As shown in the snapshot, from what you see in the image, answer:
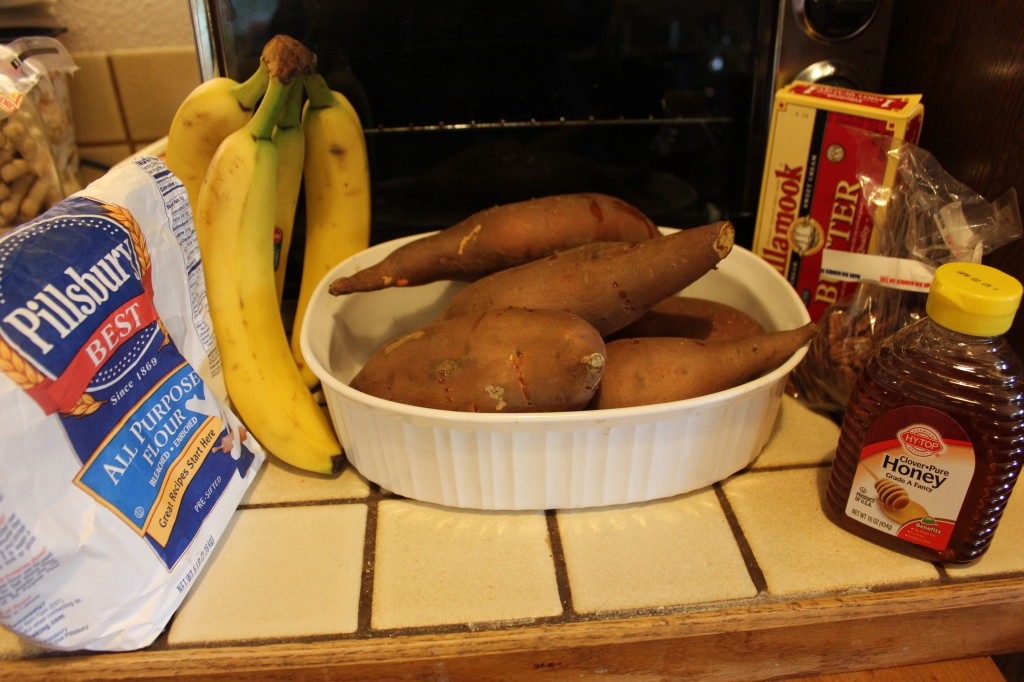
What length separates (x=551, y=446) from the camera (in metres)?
0.52

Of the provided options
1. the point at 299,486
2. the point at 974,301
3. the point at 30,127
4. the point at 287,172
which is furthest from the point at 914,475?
the point at 30,127

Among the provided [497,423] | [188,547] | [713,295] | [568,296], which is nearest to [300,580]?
[188,547]

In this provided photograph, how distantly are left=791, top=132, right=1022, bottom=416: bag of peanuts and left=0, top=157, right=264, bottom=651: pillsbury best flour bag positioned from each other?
1.67 ft

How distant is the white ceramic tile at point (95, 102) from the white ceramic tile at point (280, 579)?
547mm

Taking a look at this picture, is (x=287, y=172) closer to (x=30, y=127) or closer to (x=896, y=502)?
(x=30, y=127)

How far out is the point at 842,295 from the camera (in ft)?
2.17

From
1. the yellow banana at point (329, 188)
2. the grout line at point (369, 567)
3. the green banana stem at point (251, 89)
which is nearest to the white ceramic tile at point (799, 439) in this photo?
the grout line at point (369, 567)

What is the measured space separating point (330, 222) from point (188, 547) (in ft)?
1.13

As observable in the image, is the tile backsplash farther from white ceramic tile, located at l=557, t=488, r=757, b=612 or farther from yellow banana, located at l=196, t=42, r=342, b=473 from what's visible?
white ceramic tile, located at l=557, t=488, r=757, b=612

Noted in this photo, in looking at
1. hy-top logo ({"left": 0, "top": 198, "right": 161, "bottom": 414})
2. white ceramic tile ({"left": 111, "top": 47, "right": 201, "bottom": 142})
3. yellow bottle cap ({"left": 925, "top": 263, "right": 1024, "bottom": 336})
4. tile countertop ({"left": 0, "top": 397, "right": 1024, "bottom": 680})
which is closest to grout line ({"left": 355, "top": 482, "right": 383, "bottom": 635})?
tile countertop ({"left": 0, "top": 397, "right": 1024, "bottom": 680})

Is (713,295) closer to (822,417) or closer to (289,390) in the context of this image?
(822,417)

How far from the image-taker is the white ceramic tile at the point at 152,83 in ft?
2.73

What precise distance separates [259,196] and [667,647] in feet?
1.51

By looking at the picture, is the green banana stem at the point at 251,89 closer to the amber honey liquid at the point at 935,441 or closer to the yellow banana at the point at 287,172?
the yellow banana at the point at 287,172
